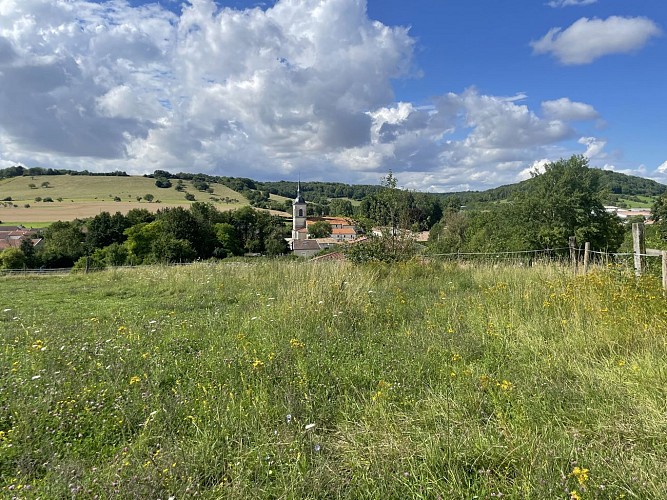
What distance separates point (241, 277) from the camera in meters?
10.6

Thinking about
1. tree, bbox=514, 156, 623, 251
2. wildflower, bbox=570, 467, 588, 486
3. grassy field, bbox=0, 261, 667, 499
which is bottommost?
grassy field, bbox=0, 261, 667, 499

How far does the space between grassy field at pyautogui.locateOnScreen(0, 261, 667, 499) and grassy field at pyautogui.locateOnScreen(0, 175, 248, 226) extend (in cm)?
8081

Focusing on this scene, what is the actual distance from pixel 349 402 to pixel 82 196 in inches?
4510

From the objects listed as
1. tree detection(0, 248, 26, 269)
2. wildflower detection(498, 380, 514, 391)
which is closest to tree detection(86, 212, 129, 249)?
tree detection(0, 248, 26, 269)

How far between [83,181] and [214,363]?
125 m

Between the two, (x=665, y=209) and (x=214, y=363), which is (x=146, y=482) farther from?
(x=665, y=209)

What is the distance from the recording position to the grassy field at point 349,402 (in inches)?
91.4

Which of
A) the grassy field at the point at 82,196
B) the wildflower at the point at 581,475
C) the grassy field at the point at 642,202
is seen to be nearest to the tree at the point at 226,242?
the grassy field at the point at 82,196

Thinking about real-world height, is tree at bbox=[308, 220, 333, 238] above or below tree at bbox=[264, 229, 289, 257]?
above

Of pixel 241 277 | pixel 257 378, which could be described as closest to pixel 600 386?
pixel 257 378

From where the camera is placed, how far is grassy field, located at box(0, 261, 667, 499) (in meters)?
2.32

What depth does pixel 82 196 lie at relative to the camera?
96.6 metres

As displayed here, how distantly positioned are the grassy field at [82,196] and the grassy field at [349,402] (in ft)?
265

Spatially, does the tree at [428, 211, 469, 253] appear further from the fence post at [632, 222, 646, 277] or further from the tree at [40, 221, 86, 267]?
the tree at [40, 221, 86, 267]
